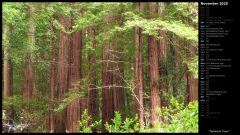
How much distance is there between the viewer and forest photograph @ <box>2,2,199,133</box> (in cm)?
1045

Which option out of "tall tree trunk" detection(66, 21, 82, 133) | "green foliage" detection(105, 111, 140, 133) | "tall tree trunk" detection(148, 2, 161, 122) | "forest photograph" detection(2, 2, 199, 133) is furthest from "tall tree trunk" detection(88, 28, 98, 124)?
"green foliage" detection(105, 111, 140, 133)

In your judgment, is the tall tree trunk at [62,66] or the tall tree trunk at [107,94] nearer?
the tall tree trunk at [62,66]

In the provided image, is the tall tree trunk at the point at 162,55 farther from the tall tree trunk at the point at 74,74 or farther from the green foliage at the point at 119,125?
the tall tree trunk at the point at 74,74

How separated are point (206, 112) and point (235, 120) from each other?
67cm

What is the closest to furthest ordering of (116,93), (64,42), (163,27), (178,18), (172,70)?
(163,27), (178,18), (172,70), (64,42), (116,93)

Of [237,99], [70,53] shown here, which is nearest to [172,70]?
[70,53]

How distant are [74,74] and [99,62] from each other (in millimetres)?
1266

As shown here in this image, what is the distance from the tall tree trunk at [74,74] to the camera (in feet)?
46.6

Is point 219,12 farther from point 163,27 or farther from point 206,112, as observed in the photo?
point 163,27

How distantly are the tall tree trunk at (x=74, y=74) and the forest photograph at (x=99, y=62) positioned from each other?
0.03 metres

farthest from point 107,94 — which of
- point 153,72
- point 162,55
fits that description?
point 153,72

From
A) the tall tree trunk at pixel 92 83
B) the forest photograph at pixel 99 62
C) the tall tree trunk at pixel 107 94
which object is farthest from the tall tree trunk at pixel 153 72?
the tall tree trunk at pixel 107 94

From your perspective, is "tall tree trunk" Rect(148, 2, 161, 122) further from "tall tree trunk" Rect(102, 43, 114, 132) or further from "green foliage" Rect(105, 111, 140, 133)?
"tall tree trunk" Rect(102, 43, 114, 132)

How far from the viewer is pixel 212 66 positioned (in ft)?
24.6
